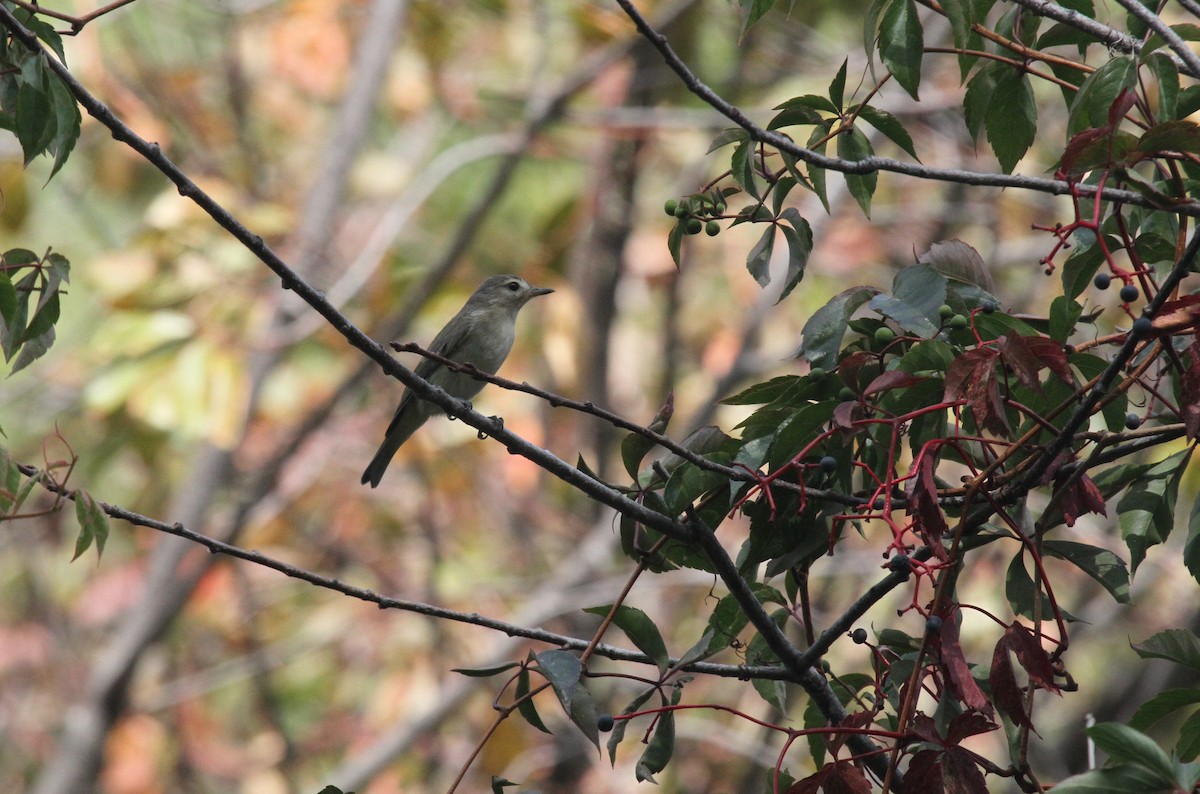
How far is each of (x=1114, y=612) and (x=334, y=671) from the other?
6.13 meters

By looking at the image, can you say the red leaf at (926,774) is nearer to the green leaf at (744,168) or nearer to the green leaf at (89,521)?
the green leaf at (744,168)

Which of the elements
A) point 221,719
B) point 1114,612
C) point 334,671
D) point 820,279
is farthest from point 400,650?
point 1114,612

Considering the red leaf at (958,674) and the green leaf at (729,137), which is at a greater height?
the green leaf at (729,137)

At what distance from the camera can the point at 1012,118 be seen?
8.41 ft

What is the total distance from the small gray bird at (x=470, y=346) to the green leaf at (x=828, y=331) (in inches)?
140

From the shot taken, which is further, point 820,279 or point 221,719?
point 221,719

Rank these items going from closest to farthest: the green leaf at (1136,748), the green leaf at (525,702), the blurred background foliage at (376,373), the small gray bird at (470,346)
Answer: the green leaf at (1136,748) < the green leaf at (525,702) < the small gray bird at (470,346) < the blurred background foliage at (376,373)

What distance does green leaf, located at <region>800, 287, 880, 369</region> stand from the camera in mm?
2303

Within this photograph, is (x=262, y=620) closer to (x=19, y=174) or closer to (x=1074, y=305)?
(x=19, y=174)

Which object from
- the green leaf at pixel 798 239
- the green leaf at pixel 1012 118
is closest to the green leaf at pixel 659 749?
the green leaf at pixel 798 239

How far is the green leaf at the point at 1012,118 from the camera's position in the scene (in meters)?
2.55

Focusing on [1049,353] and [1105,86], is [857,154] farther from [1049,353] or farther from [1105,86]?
[1049,353]

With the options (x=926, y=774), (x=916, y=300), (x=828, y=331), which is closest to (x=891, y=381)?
(x=916, y=300)

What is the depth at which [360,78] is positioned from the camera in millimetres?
8367
